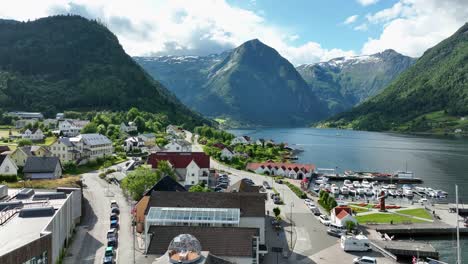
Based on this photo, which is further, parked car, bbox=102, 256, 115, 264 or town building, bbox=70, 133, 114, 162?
town building, bbox=70, 133, 114, 162

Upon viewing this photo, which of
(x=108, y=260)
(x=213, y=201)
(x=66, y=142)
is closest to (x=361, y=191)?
(x=213, y=201)

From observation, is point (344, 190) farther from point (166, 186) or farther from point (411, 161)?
point (411, 161)

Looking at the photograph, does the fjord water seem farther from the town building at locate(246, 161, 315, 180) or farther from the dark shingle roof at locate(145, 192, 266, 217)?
the dark shingle roof at locate(145, 192, 266, 217)

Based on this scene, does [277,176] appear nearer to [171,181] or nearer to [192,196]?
[171,181]

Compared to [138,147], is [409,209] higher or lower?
lower

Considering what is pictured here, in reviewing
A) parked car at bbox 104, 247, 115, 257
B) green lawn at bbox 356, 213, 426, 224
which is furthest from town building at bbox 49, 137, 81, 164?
green lawn at bbox 356, 213, 426, 224

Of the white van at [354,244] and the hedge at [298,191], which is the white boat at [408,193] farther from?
the white van at [354,244]

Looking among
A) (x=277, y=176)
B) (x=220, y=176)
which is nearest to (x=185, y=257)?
(x=220, y=176)
